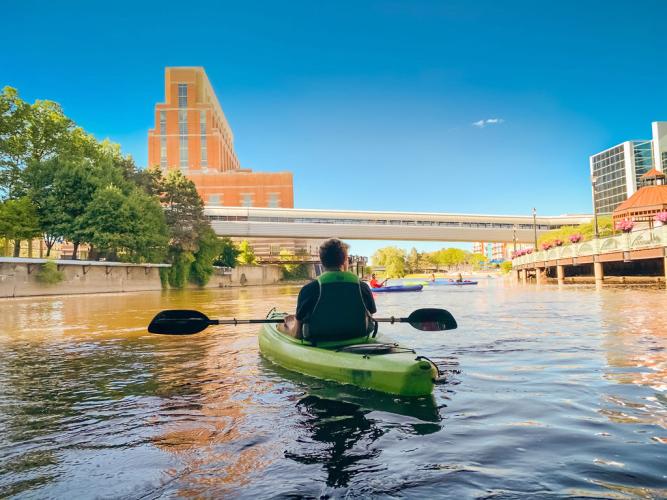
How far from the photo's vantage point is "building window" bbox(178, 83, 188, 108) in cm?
11471

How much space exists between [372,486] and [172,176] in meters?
50.1

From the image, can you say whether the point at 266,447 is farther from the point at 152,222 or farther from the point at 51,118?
the point at 51,118

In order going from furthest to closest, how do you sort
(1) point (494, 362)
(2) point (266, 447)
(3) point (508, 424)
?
(1) point (494, 362), (3) point (508, 424), (2) point (266, 447)

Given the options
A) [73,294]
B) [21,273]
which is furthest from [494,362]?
[73,294]

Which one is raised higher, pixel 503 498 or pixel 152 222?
pixel 152 222

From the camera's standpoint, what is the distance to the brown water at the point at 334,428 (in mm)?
3094

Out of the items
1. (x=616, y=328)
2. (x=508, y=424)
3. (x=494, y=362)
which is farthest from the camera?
(x=616, y=328)

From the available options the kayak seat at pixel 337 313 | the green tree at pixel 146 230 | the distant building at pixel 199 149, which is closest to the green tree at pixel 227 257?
the green tree at pixel 146 230

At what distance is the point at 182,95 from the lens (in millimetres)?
115438

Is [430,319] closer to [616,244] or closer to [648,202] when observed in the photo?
[616,244]

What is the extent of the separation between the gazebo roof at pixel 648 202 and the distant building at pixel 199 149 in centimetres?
8034

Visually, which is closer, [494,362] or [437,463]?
[437,463]

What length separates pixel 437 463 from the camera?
3.38 metres

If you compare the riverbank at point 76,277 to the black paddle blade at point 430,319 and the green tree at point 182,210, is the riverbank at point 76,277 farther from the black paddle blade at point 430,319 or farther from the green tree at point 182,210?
the black paddle blade at point 430,319
